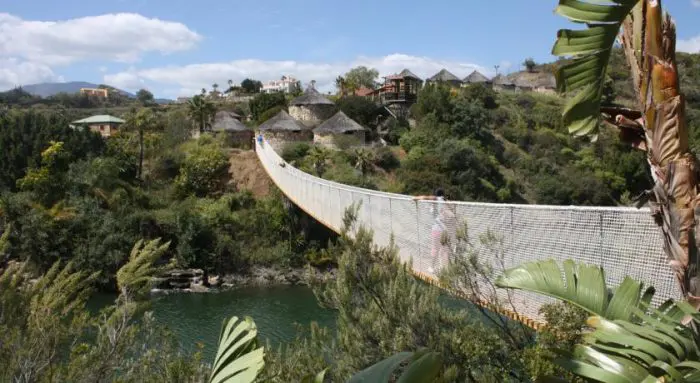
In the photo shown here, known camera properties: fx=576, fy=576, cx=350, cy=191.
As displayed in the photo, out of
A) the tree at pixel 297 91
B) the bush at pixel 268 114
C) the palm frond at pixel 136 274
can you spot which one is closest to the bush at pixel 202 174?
the bush at pixel 268 114

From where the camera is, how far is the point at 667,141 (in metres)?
1.77

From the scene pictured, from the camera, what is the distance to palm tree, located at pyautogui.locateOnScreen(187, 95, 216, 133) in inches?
1123

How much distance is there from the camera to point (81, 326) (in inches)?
184

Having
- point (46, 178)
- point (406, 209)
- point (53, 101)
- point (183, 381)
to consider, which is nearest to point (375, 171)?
point (46, 178)

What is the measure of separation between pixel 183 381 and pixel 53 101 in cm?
6355

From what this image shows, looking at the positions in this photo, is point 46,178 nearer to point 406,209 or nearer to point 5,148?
point 5,148

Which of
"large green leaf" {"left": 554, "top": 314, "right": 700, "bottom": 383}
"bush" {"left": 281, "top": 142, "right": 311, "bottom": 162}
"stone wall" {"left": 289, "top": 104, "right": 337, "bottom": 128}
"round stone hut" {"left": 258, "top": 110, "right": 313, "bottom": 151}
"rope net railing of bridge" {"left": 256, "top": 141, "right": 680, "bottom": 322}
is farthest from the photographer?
"stone wall" {"left": 289, "top": 104, "right": 337, "bottom": 128}

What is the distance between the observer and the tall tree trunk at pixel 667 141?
1729mm

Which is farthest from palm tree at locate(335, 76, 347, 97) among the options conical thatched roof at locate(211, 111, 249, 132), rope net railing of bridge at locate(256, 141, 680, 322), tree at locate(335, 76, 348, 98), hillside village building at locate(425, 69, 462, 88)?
rope net railing of bridge at locate(256, 141, 680, 322)

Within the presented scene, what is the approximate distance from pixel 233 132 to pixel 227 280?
10.5 m

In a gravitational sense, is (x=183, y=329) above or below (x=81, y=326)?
below

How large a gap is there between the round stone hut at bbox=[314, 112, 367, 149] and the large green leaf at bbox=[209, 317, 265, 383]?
23.5 meters

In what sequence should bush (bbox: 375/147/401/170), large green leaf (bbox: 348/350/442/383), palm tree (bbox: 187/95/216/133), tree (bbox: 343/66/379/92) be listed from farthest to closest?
tree (bbox: 343/66/379/92) < palm tree (bbox: 187/95/216/133) < bush (bbox: 375/147/401/170) < large green leaf (bbox: 348/350/442/383)

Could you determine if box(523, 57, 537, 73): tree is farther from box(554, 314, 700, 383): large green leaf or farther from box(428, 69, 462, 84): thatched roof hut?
box(554, 314, 700, 383): large green leaf
